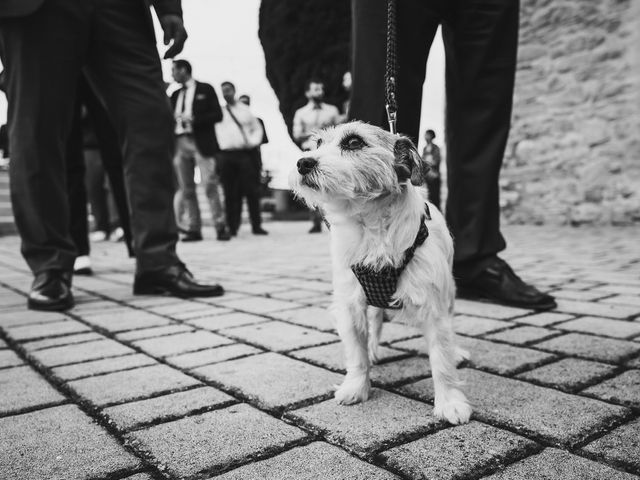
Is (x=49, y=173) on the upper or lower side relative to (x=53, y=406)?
upper

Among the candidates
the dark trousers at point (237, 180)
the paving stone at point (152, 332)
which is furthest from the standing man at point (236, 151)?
the paving stone at point (152, 332)

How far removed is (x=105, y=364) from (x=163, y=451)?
905 millimetres

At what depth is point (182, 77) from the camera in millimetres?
8898

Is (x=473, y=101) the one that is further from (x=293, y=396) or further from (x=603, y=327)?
(x=293, y=396)

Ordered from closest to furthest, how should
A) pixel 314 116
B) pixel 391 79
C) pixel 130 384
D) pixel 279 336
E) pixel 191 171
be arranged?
pixel 130 384
pixel 391 79
pixel 279 336
pixel 191 171
pixel 314 116

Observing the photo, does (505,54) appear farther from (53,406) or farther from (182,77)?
(182,77)

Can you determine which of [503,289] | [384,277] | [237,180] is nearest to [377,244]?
[384,277]

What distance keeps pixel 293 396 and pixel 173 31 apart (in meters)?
2.89

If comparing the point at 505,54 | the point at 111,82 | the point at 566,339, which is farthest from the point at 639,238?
the point at 111,82

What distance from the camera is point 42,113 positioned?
10.8 feet

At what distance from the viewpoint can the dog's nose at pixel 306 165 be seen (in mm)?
1705

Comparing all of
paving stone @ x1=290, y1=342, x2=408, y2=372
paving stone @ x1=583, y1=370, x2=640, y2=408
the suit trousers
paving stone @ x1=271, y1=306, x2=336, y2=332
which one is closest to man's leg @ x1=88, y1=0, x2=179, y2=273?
paving stone @ x1=271, y1=306, x2=336, y2=332

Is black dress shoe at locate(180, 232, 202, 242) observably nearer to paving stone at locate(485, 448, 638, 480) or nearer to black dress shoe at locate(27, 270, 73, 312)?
black dress shoe at locate(27, 270, 73, 312)

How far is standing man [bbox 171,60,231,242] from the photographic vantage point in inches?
337
